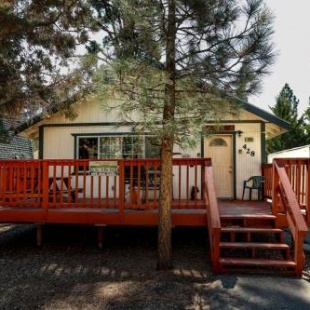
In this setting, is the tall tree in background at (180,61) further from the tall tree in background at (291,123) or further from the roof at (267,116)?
the tall tree in background at (291,123)

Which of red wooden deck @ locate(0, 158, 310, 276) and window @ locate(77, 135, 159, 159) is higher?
window @ locate(77, 135, 159, 159)

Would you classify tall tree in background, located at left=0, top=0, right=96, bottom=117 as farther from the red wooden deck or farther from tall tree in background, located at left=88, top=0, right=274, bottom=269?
tall tree in background, located at left=88, top=0, right=274, bottom=269

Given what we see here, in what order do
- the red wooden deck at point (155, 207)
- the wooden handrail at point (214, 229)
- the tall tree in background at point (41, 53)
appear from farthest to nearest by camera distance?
the tall tree in background at point (41, 53) → the red wooden deck at point (155, 207) → the wooden handrail at point (214, 229)

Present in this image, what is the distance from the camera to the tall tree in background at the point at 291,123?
26.1 metres

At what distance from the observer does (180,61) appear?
5.35 meters

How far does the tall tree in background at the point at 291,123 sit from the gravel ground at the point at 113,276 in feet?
64.7

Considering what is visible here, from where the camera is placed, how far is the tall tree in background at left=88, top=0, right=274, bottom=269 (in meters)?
4.91

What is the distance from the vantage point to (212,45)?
17.3 feet

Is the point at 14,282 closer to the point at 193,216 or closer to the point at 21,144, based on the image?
the point at 193,216

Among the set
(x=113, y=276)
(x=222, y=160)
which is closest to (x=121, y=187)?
(x=113, y=276)

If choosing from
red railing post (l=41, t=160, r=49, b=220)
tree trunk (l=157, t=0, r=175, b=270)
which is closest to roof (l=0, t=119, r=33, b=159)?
red railing post (l=41, t=160, r=49, b=220)

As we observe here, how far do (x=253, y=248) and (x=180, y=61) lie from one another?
3.07 metres

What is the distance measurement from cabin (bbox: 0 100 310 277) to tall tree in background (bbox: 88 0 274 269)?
40 cm

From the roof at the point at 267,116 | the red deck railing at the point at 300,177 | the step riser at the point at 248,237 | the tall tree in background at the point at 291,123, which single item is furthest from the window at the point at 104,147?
the tall tree in background at the point at 291,123
